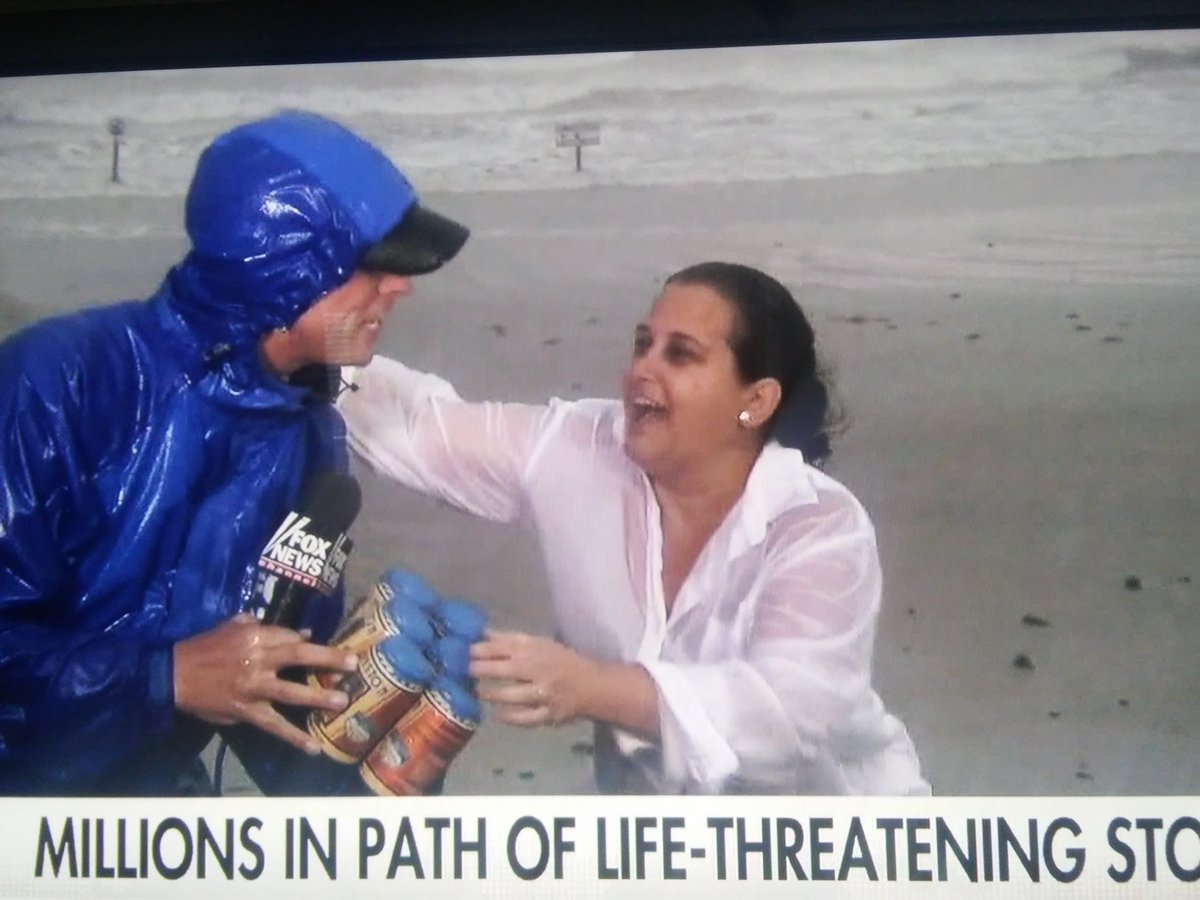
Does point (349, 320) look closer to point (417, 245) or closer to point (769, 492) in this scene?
point (417, 245)

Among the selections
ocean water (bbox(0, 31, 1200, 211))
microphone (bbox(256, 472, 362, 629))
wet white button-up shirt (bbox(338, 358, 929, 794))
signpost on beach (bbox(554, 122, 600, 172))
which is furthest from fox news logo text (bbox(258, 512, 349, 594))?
signpost on beach (bbox(554, 122, 600, 172))

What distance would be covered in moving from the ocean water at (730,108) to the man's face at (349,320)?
0.17m

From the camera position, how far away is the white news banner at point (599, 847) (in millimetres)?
1760

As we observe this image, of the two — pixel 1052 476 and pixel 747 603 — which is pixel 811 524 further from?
pixel 1052 476

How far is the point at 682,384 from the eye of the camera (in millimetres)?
1875

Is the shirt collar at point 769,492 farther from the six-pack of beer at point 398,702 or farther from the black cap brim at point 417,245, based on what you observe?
the black cap brim at point 417,245

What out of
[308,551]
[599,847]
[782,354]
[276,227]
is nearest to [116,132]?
[276,227]

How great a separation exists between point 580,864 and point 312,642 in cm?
49

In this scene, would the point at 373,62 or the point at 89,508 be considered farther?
the point at 373,62

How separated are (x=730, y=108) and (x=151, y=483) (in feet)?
3.31

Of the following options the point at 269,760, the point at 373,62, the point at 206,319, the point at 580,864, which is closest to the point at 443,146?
the point at 373,62

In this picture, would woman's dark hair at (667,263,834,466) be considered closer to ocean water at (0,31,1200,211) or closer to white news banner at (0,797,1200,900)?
ocean water at (0,31,1200,211)

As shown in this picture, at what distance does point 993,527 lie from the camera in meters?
1.87

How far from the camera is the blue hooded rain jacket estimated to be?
1792 mm
